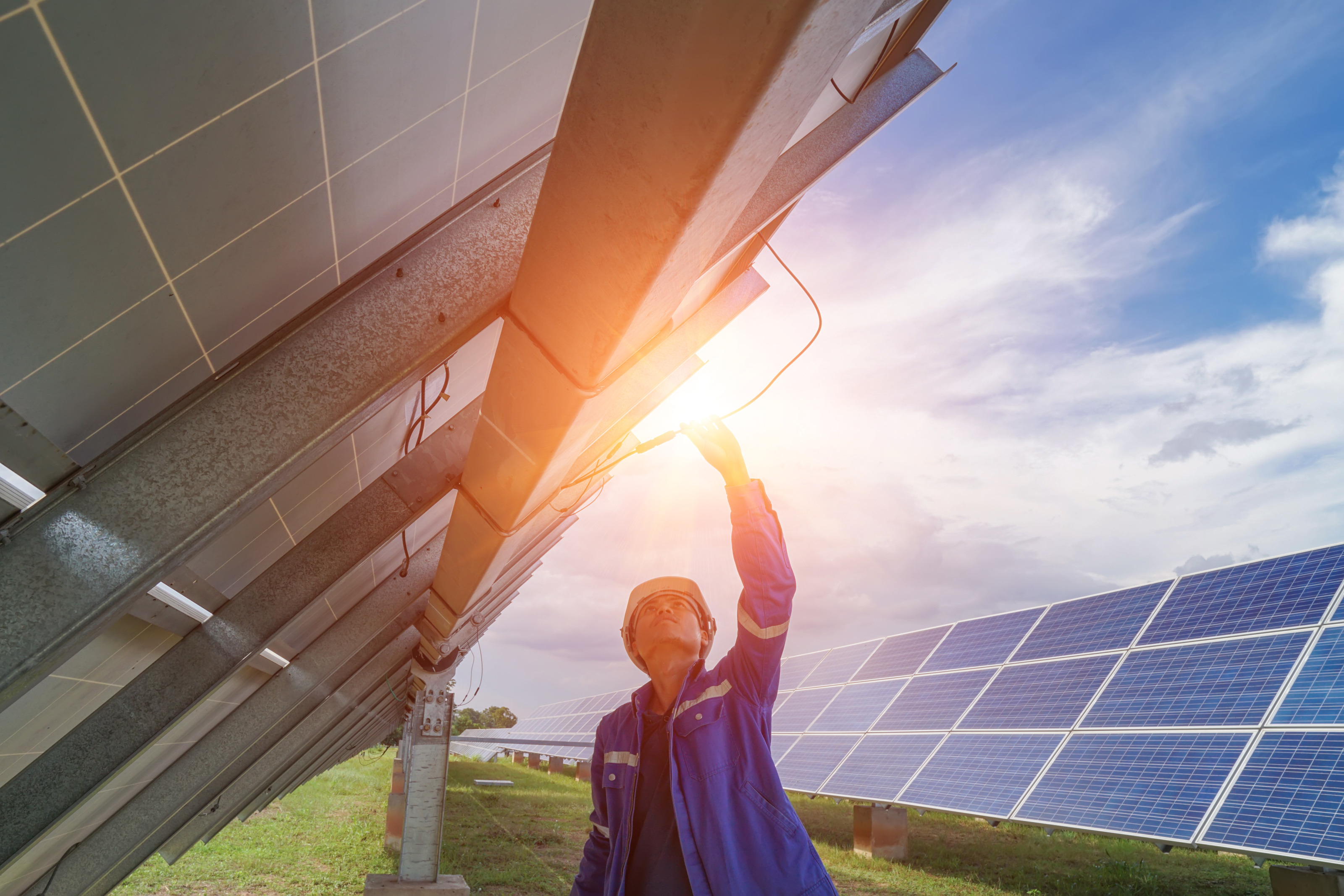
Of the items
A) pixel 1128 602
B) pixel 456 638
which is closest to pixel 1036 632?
pixel 1128 602

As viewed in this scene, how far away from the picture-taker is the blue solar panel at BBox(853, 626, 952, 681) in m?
19.4

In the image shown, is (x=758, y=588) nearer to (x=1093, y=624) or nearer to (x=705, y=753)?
(x=705, y=753)

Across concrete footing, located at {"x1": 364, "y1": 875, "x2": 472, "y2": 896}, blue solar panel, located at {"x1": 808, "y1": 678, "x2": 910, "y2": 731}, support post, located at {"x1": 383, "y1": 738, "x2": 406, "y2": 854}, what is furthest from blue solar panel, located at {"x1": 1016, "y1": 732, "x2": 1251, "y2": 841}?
support post, located at {"x1": 383, "y1": 738, "x2": 406, "y2": 854}

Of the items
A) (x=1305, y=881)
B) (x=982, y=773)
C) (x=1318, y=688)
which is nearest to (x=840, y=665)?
(x=982, y=773)

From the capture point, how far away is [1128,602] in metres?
15.5

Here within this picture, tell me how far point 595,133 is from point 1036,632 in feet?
59.8

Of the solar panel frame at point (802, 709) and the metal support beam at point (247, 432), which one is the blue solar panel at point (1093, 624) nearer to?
the solar panel frame at point (802, 709)

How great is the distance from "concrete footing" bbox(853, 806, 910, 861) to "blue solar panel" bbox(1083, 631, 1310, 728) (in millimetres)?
4040

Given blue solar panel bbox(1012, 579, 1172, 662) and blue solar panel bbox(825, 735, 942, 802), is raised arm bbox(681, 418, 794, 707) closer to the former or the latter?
blue solar panel bbox(825, 735, 942, 802)

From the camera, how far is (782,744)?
1889 centimetres

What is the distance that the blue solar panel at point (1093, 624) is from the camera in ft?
48.1

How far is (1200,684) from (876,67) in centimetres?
1279

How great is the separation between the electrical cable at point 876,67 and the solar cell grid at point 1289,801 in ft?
31.7

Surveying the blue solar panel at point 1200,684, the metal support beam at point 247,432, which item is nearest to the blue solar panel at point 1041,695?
the blue solar panel at point 1200,684
